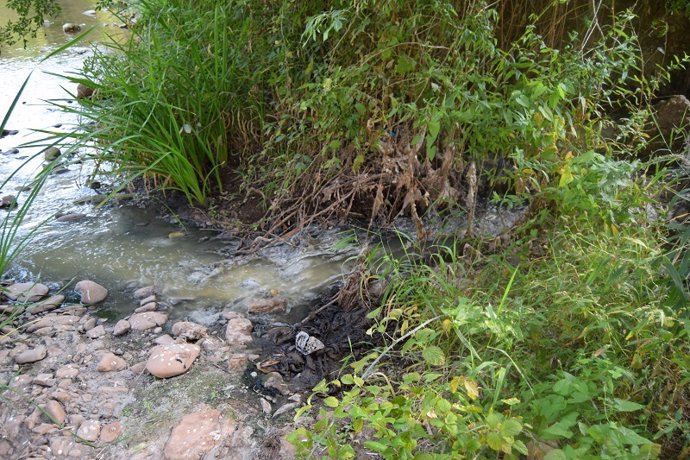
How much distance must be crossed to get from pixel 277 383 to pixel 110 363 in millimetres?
621

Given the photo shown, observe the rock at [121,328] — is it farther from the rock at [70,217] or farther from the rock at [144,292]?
the rock at [70,217]

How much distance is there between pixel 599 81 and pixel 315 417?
1577 millimetres

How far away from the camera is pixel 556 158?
197cm

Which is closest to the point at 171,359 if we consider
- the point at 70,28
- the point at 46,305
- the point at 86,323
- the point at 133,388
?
the point at 133,388

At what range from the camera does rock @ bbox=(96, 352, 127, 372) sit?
2064 millimetres

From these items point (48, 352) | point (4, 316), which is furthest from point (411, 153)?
point (4, 316)

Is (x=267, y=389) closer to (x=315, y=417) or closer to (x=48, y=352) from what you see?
(x=315, y=417)

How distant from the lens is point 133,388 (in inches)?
78.2

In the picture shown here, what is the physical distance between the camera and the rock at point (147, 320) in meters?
2.32

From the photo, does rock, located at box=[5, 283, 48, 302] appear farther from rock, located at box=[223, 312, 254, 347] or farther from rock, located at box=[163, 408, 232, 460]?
rock, located at box=[163, 408, 232, 460]

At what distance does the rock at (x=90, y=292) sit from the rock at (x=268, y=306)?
0.68 m

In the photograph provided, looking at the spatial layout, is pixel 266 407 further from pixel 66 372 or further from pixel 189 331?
pixel 66 372

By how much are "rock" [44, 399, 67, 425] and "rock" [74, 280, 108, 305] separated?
69cm

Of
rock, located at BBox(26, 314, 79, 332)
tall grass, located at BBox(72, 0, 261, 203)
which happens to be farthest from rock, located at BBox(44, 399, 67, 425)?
tall grass, located at BBox(72, 0, 261, 203)
